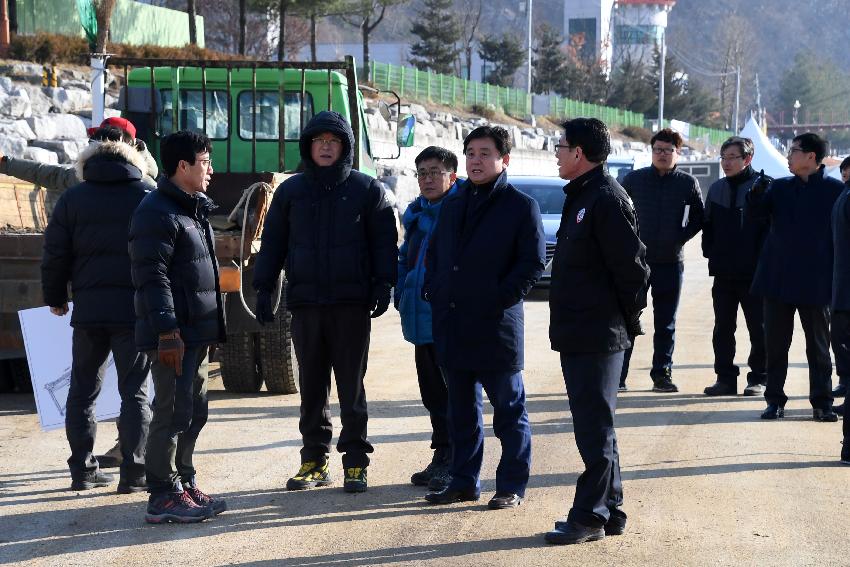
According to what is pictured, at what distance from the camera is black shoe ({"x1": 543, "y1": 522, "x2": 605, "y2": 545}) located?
5.67m

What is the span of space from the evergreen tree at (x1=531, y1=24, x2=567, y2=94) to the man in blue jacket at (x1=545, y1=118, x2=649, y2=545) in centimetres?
7666

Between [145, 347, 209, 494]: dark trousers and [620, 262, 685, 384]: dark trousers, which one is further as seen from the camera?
[620, 262, 685, 384]: dark trousers

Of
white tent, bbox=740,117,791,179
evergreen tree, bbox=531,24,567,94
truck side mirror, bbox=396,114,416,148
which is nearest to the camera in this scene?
truck side mirror, bbox=396,114,416,148

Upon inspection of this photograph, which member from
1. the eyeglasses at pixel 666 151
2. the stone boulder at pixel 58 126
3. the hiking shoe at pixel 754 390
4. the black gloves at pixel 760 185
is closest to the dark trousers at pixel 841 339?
the black gloves at pixel 760 185

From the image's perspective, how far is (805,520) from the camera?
6.12 meters

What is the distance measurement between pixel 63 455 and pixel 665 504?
355 centimetres

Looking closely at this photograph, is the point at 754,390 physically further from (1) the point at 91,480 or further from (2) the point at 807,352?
(1) the point at 91,480

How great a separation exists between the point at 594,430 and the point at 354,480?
1.51m

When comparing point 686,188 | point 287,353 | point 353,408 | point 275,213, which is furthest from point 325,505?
point 686,188

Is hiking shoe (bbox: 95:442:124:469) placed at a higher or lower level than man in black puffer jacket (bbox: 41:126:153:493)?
lower

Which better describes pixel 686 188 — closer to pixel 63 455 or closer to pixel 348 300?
pixel 348 300

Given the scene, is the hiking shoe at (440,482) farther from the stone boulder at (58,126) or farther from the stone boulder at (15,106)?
the stone boulder at (15,106)

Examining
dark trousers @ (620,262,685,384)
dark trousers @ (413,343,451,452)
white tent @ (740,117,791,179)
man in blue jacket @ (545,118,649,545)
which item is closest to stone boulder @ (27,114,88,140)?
dark trousers @ (620,262,685,384)

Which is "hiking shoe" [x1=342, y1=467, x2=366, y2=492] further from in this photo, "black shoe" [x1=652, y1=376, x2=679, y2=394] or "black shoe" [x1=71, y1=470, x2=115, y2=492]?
"black shoe" [x1=652, y1=376, x2=679, y2=394]
